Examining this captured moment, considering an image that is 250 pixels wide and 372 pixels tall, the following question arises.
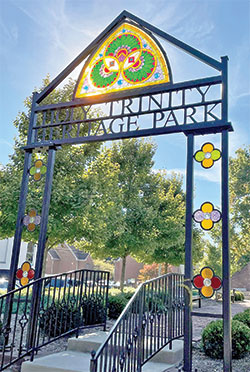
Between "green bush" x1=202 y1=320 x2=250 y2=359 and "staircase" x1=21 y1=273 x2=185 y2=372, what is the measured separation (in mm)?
403

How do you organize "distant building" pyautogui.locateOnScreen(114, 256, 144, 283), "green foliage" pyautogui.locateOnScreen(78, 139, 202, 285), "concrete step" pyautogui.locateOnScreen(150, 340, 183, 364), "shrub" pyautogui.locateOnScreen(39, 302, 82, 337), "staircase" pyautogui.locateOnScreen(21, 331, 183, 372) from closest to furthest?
"staircase" pyautogui.locateOnScreen(21, 331, 183, 372), "concrete step" pyautogui.locateOnScreen(150, 340, 183, 364), "shrub" pyautogui.locateOnScreen(39, 302, 82, 337), "green foliage" pyautogui.locateOnScreen(78, 139, 202, 285), "distant building" pyautogui.locateOnScreen(114, 256, 144, 283)

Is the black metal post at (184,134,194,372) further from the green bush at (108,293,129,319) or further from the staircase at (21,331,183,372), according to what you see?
the green bush at (108,293,129,319)

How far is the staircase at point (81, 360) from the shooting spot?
3832mm

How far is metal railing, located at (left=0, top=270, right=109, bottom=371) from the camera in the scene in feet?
14.3

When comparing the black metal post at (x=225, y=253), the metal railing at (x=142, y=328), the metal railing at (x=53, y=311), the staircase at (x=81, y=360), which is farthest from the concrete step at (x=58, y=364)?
the black metal post at (x=225, y=253)

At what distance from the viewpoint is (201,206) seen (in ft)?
13.1

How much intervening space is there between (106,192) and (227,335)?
6.04m

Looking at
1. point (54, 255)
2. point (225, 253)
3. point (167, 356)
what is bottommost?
point (167, 356)

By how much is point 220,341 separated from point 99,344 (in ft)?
5.28

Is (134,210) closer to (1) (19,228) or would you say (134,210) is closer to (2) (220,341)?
(1) (19,228)

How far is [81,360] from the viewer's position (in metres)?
4.14

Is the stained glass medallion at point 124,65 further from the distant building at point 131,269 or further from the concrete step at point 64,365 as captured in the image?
the distant building at point 131,269

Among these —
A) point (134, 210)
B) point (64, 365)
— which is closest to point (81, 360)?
point (64, 365)

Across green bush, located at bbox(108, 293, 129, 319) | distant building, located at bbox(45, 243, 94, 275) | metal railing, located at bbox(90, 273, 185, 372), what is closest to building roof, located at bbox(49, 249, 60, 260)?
distant building, located at bbox(45, 243, 94, 275)
